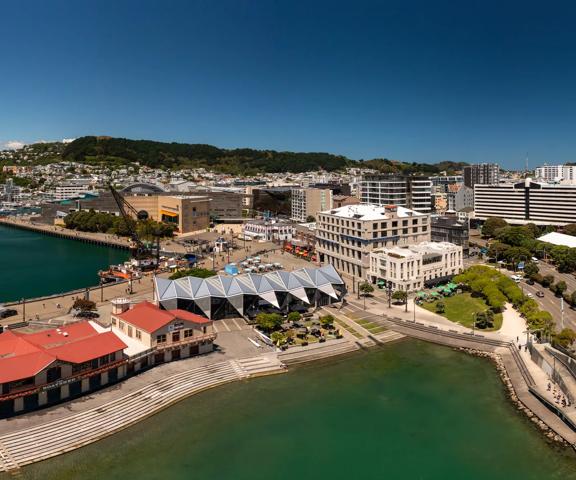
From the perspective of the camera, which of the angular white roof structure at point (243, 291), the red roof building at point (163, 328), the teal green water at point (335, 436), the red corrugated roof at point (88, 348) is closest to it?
the teal green water at point (335, 436)

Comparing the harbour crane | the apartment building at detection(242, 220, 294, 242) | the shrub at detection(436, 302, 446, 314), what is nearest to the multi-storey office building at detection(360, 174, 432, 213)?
the apartment building at detection(242, 220, 294, 242)

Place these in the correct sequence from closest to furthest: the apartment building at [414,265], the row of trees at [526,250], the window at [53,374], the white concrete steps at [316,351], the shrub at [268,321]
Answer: the window at [53,374], the white concrete steps at [316,351], the shrub at [268,321], the apartment building at [414,265], the row of trees at [526,250]

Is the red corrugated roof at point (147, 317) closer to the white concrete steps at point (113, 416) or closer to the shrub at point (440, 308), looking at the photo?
the white concrete steps at point (113, 416)

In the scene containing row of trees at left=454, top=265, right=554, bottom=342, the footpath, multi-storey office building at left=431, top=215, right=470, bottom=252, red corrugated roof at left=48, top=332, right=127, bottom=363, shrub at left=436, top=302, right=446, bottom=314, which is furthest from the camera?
multi-storey office building at left=431, top=215, right=470, bottom=252

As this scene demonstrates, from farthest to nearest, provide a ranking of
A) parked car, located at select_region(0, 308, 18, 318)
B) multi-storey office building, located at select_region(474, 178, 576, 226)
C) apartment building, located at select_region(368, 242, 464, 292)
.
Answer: multi-storey office building, located at select_region(474, 178, 576, 226) < apartment building, located at select_region(368, 242, 464, 292) < parked car, located at select_region(0, 308, 18, 318)

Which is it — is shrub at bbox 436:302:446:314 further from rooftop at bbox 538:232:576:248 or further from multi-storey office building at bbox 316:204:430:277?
rooftop at bbox 538:232:576:248

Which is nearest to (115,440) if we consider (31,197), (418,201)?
(418,201)

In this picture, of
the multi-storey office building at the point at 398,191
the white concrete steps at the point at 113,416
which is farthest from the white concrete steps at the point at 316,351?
the multi-storey office building at the point at 398,191
